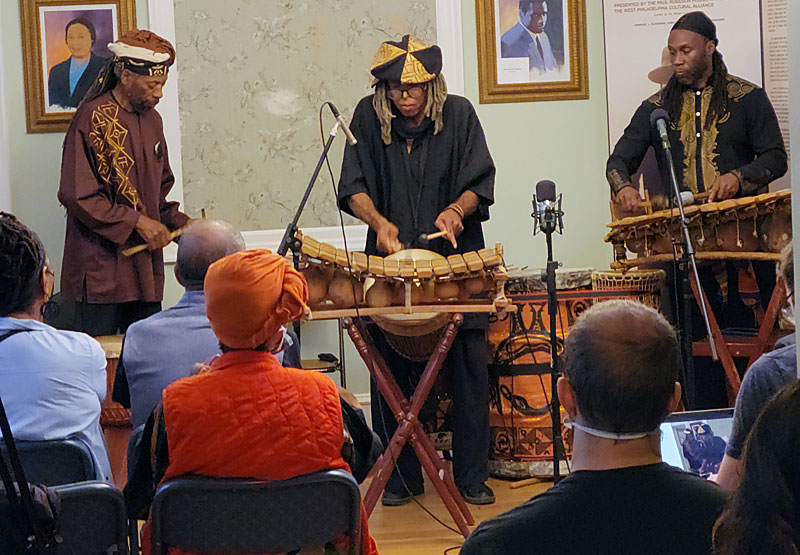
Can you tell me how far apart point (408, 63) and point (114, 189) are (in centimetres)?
164

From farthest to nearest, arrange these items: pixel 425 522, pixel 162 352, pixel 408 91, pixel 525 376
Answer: pixel 525 376 → pixel 408 91 → pixel 425 522 → pixel 162 352

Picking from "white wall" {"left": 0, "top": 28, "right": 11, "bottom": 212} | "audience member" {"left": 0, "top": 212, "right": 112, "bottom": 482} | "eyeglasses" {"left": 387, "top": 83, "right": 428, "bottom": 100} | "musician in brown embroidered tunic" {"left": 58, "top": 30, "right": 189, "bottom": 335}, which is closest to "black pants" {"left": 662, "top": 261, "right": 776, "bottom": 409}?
"eyeglasses" {"left": 387, "top": 83, "right": 428, "bottom": 100}

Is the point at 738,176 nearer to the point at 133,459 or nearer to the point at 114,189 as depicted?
the point at 114,189

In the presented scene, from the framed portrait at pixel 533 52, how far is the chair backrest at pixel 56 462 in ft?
13.2

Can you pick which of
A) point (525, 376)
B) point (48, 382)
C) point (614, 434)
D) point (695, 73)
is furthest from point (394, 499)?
point (614, 434)

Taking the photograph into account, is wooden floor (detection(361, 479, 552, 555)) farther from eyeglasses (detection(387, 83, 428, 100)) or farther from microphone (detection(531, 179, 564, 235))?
eyeglasses (detection(387, 83, 428, 100))

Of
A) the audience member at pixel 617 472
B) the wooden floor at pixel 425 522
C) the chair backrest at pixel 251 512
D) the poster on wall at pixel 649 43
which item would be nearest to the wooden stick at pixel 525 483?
the wooden floor at pixel 425 522

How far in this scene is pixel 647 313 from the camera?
68.7 inches

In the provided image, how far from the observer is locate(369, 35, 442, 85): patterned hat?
4387mm

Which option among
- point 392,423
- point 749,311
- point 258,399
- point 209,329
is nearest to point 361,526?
point 258,399

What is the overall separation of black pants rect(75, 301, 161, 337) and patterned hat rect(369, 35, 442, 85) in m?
1.75

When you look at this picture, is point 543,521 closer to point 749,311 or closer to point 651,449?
point 651,449

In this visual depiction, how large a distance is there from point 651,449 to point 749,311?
3758mm

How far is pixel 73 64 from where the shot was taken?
19.0 feet
